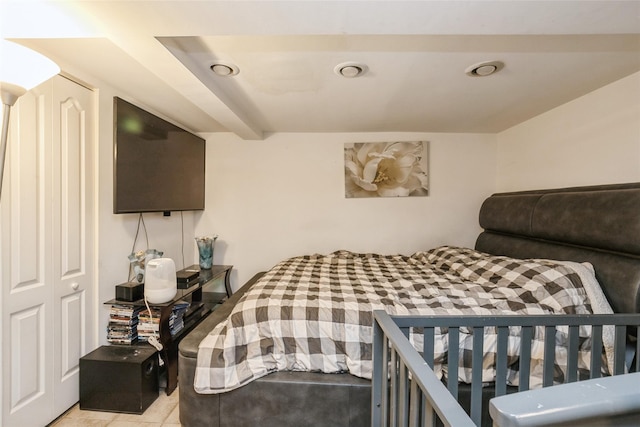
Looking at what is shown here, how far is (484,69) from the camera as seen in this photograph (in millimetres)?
1730

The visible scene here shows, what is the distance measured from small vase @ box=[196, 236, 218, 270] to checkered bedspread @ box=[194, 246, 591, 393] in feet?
4.74

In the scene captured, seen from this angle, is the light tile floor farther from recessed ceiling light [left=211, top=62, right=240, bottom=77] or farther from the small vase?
recessed ceiling light [left=211, top=62, right=240, bottom=77]

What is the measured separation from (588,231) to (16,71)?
2951 millimetres

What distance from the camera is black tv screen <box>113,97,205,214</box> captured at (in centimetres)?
194

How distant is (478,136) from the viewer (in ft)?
10.5

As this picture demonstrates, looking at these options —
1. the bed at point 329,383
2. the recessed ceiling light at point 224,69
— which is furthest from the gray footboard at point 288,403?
the recessed ceiling light at point 224,69

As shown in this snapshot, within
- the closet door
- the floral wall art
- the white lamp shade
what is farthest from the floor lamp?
the floral wall art

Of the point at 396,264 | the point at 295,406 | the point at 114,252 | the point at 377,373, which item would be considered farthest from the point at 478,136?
the point at 114,252

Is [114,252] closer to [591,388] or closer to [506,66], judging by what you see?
[591,388]

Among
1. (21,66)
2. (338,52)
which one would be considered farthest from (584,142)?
(21,66)

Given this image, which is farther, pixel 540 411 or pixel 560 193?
pixel 560 193

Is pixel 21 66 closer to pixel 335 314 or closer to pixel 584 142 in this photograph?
pixel 335 314

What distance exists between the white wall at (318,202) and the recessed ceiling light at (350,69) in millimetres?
1450

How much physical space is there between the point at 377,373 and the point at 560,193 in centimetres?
199
